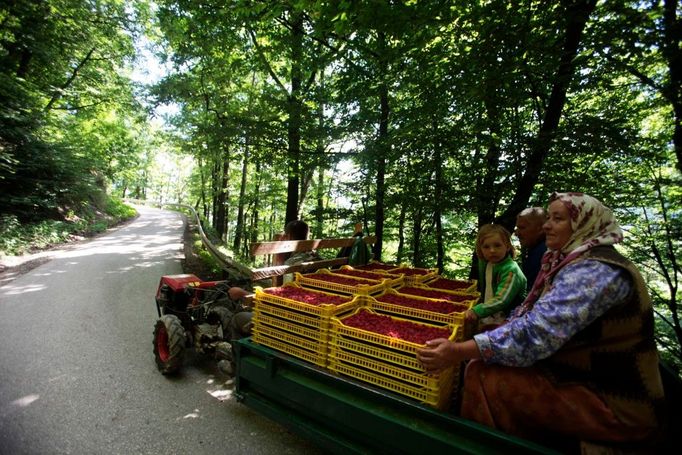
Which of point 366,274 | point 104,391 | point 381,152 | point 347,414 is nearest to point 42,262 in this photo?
point 104,391

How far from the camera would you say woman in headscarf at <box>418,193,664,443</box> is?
5.26 feet

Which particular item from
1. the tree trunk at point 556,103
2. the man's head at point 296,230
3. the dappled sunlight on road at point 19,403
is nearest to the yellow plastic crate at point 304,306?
the man's head at point 296,230

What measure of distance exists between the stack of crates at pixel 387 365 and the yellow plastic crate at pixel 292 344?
0.33 ft

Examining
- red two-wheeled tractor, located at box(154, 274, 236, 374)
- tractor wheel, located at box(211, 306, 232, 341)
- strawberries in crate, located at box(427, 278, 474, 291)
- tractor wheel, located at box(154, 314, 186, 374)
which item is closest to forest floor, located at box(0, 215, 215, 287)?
red two-wheeled tractor, located at box(154, 274, 236, 374)

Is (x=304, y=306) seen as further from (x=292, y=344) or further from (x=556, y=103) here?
(x=556, y=103)

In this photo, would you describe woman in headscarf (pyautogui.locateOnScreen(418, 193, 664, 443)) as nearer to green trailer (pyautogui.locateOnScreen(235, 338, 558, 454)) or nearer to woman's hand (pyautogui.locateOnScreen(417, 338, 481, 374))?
woman's hand (pyautogui.locateOnScreen(417, 338, 481, 374))

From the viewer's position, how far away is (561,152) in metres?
4.74

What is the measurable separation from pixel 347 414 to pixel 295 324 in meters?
0.89

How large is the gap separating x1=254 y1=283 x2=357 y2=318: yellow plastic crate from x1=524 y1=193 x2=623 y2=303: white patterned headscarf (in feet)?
5.19

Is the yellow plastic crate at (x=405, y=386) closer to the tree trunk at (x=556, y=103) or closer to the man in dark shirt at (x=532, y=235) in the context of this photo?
the man in dark shirt at (x=532, y=235)

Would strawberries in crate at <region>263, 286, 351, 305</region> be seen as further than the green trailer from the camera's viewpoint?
Yes

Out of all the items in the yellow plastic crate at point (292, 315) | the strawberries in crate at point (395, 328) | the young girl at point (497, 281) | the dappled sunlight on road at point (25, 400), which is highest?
the young girl at point (497, 281)

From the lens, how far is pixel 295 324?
2.85 metres

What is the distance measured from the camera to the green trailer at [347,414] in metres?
1.84
